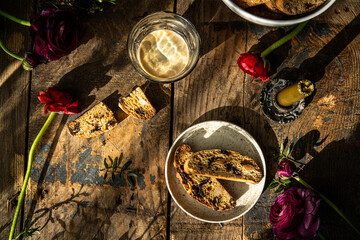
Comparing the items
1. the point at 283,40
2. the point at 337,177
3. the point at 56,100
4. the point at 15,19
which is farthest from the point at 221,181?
the point at 15,19

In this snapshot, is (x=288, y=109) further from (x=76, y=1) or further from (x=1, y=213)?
(x=1, y=213)

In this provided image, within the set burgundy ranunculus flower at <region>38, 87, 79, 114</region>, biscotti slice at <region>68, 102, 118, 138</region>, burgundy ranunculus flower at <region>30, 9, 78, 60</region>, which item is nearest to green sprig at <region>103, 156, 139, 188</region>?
biscotti slice at <region>68, 102, 118, 138</region>

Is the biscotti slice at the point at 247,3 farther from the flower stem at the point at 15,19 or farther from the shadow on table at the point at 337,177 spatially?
the flower stem at the point at 15,19

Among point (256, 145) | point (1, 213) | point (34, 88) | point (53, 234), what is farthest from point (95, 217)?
point (256, 145)

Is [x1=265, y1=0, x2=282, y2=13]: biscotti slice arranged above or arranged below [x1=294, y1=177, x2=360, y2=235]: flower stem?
above

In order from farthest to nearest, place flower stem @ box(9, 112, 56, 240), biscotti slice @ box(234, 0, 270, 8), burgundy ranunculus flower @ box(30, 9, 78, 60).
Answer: flower stem @ box(9, 112, 56, 240) → burgundy ranunculus flower @ box(30, 9, 78, 60) → biscotti slice @ box(234, 0, 270, 8)

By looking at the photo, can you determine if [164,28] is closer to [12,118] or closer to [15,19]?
[15,19]

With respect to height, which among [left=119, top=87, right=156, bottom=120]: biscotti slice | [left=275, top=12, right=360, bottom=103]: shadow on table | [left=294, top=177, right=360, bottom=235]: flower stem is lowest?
[left=294, top=177, right=360, bottom=235]: flower stem

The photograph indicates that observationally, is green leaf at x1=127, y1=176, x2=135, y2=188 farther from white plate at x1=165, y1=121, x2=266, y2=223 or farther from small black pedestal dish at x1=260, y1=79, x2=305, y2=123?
small black pedestal dish at x1=260, y1=79, x2=305, y2=123
